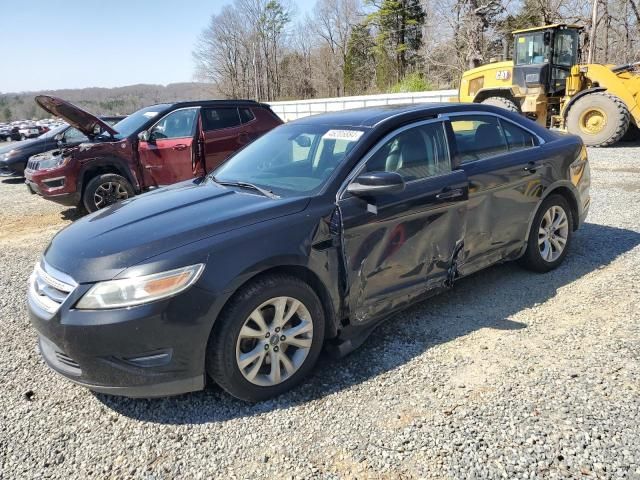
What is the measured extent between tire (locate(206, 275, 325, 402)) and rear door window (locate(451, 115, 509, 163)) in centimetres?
180

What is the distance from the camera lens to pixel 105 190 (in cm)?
746

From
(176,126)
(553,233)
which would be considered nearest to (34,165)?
(176,126)

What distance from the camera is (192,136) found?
7461 mm

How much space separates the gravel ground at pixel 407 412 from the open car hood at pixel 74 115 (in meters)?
4.13

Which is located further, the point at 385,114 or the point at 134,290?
the point at 385,114

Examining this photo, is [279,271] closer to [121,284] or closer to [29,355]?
[121,284]

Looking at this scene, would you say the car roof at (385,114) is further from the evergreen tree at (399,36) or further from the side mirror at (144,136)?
the evergreen tree at (399,36)

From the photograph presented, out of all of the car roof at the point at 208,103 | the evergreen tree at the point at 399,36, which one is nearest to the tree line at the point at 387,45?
the evergreen tree at the point at 399,36

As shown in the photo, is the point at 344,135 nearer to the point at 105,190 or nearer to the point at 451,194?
the point at 451,194

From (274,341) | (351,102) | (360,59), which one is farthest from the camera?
(360,59)

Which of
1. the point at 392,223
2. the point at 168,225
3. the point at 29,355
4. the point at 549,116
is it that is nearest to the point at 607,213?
the point at 392,223

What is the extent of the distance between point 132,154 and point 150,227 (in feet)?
16.8

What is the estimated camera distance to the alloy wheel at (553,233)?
14.7 feet

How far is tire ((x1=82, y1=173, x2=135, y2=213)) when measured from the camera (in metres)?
7.34
